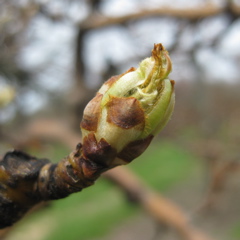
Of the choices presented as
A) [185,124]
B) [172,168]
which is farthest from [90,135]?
[185,124]

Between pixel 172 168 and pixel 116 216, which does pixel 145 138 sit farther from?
pixel 172 168

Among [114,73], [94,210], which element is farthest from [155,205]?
[94,210]

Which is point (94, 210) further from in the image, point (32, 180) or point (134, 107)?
point (134, 107)

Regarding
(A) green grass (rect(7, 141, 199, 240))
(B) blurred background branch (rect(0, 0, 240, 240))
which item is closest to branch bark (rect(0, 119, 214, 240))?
(B) blurred background branch (rect(0, 0, 240, 240))

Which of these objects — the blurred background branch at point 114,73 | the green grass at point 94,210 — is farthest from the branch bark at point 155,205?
the green grass at point 94,210

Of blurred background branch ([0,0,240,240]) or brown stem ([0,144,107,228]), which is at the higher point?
blurred background branch ([0,0,240,240])

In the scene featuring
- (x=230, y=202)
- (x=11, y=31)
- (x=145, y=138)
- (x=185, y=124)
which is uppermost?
(x=185, y=124)

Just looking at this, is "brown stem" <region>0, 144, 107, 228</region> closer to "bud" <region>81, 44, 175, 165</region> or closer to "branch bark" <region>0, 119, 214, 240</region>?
"bud" <region>81, 44, 175, 165</region>
